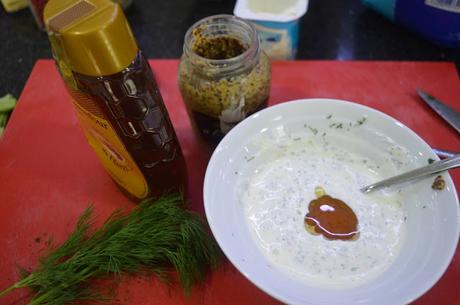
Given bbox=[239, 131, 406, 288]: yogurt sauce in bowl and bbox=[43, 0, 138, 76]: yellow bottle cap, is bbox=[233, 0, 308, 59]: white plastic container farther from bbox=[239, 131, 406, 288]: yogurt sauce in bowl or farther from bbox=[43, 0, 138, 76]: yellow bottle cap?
bbox=[43, 0, 138, 76]: yellow bottle cap

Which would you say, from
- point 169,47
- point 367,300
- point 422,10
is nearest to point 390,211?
point 367,300

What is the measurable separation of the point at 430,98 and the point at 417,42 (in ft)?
0.95

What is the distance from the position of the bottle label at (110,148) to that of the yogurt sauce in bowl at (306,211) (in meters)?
0.20

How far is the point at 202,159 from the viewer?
90 centimetres

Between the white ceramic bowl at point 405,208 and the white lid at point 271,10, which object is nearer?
the white ceramic bowl at point 405,208

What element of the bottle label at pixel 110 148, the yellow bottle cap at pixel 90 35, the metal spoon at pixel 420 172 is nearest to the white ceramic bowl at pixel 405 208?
the metal spoon at pixel 420 172

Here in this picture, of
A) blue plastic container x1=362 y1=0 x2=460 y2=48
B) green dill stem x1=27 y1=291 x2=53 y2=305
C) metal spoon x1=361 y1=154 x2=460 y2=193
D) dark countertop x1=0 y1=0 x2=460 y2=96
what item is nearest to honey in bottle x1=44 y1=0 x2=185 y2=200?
green dill stem x1=27 y1=291 x2=53 y2=305

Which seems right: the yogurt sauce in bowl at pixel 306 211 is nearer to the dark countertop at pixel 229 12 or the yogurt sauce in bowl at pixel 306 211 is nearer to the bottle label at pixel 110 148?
the bottle label at pixel 110 148

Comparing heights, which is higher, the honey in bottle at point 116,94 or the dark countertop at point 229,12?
the honey in bottle at point 116,94

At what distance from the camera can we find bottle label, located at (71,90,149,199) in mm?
634

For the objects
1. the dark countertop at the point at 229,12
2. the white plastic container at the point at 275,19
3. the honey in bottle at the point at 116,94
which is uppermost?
the honey in bottle at the point at 116,94

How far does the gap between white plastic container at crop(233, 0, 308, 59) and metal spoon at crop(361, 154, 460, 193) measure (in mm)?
469

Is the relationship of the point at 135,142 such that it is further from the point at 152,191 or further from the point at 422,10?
the point at 422,10

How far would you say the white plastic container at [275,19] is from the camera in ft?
3.23
